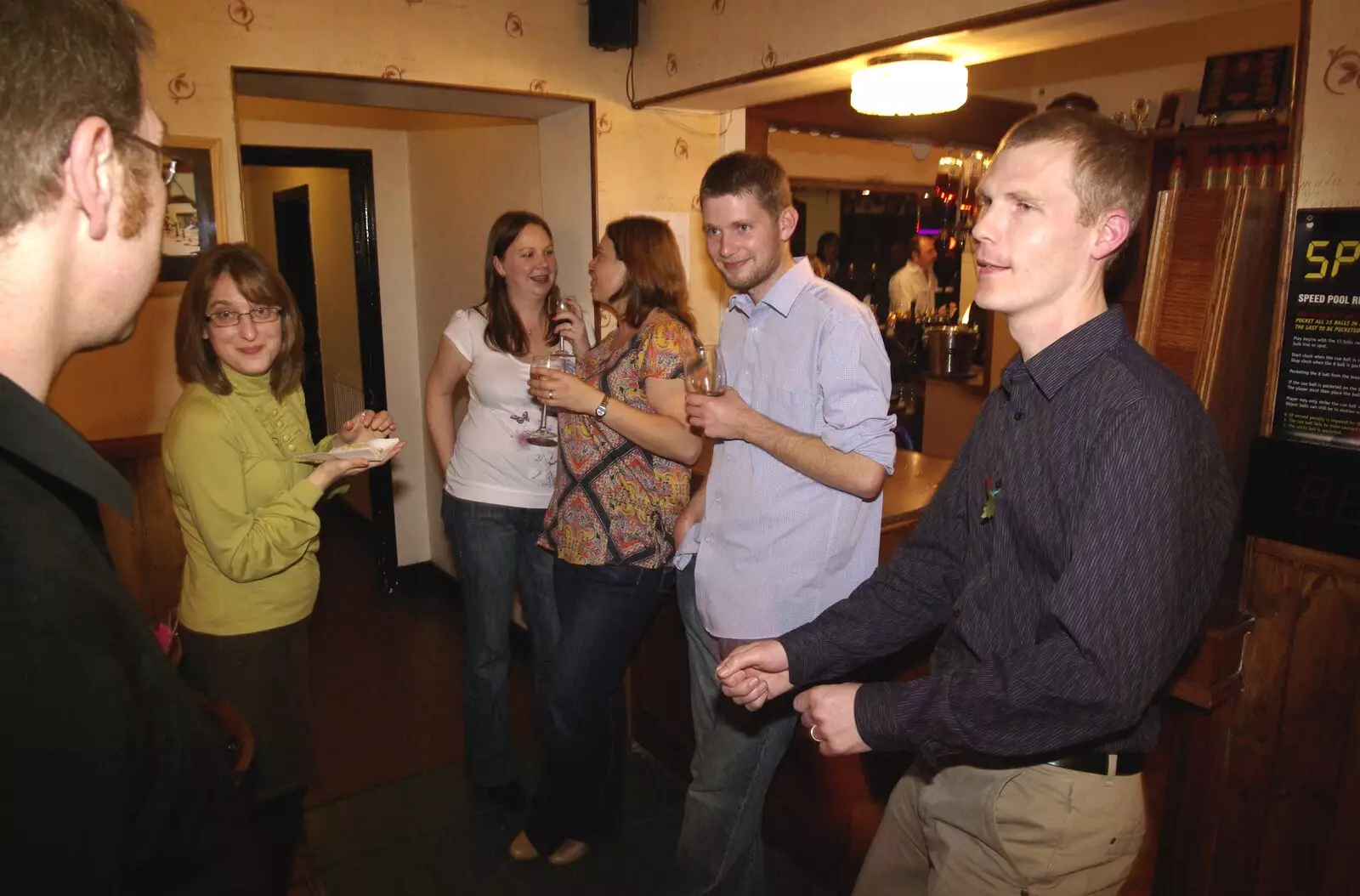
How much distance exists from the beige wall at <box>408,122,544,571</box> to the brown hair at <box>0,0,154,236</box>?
2.64 m

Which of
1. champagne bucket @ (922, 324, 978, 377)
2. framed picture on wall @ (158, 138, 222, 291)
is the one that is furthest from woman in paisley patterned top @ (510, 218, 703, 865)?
champagne bucket @ (922, 324, 978, 377)

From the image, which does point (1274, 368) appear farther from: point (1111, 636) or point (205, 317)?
point (205, 317)

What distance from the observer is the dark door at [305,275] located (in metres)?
5.52

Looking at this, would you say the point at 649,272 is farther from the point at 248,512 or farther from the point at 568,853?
the point at 568,853

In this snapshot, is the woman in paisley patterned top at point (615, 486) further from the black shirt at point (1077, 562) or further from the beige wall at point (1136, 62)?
the beige wall at point (1136, 62)

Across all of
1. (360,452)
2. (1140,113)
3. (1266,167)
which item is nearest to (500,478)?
(360,452)

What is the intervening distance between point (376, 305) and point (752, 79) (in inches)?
100

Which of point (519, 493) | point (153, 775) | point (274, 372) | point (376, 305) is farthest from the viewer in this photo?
point (376, 305)

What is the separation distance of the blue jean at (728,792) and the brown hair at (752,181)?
84 cm

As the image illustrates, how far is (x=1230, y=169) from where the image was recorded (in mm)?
3609

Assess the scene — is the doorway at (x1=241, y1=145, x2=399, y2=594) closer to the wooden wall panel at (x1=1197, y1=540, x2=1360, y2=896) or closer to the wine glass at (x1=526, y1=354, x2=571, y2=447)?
the wine glass at (x1=526, y1=354, x2=571, y2=447)

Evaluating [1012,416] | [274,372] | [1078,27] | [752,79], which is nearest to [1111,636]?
[1012,416]

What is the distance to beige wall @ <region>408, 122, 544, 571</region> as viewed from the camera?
12.2 ft

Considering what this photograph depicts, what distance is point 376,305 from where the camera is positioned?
14.6 ft
